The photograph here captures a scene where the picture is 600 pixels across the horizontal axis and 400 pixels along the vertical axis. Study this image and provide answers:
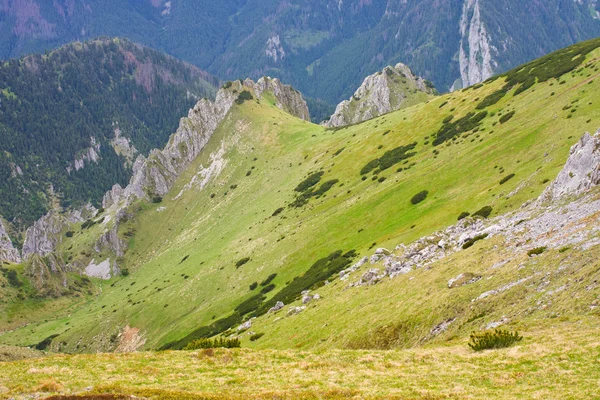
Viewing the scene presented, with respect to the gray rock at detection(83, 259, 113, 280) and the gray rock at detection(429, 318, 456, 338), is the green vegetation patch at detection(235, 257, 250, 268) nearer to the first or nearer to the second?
the gray rock at detection(429, 318, 456, 338)

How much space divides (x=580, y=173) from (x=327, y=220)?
175ft

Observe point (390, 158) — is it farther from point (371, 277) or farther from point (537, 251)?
point (537, 251)

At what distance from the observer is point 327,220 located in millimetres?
93312

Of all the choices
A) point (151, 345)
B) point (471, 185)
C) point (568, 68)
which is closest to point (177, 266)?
point (151, 345)

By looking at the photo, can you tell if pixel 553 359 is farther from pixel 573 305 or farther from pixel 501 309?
pixel 501 309

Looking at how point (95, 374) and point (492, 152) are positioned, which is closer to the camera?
point (95, 374)

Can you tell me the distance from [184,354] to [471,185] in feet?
175

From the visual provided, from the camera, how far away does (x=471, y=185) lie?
2758 inches

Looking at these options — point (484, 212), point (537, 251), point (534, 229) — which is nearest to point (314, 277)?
point (484, 212)

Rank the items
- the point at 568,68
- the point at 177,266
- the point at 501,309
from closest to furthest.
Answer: the point at 501,309
the point at 568,68
the point at 177,266

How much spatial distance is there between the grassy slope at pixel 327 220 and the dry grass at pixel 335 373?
323 inches

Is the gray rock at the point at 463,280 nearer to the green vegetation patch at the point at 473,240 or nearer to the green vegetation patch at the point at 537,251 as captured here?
the green vegetation patch at the point at 537,251

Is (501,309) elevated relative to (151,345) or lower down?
elevated

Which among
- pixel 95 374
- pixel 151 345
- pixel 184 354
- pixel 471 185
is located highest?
pixel 95 374
